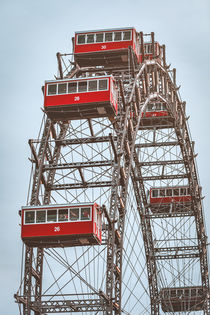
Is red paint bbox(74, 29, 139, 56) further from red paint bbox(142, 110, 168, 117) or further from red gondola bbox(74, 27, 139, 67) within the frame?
red paint bbox(142, 110, 168, 117)

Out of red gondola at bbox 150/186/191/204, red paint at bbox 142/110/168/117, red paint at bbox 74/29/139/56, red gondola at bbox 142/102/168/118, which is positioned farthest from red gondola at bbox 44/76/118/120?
red gondola at bbox 150/186/191/204

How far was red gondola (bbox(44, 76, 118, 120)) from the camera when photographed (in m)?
57.8

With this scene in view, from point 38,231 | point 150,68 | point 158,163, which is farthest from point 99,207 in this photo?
point 158,163

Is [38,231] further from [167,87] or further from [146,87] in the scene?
[167,87]

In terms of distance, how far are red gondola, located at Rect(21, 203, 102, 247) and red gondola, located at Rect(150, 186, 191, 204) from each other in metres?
28.5

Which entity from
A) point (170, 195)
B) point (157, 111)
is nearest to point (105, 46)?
point (157, 111)

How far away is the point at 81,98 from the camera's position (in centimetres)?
5797

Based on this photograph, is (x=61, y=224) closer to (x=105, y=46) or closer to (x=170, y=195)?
(x=105, y=46)

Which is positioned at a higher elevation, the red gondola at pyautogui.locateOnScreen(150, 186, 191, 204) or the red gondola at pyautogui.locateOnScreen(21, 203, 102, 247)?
the red gondola at pyautogui.locateOnScreen(150, 186, 191, 204)

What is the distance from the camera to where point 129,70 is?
62.8 m

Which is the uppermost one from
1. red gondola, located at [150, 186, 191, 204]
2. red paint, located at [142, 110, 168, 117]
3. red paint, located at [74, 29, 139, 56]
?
red paint, located at [142, 110, 168, 117]

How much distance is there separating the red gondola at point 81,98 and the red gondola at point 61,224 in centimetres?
759

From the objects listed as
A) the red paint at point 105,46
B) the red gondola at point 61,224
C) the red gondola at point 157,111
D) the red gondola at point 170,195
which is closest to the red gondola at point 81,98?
the red paint at point 105,46

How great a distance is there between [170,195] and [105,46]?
23104 mm
